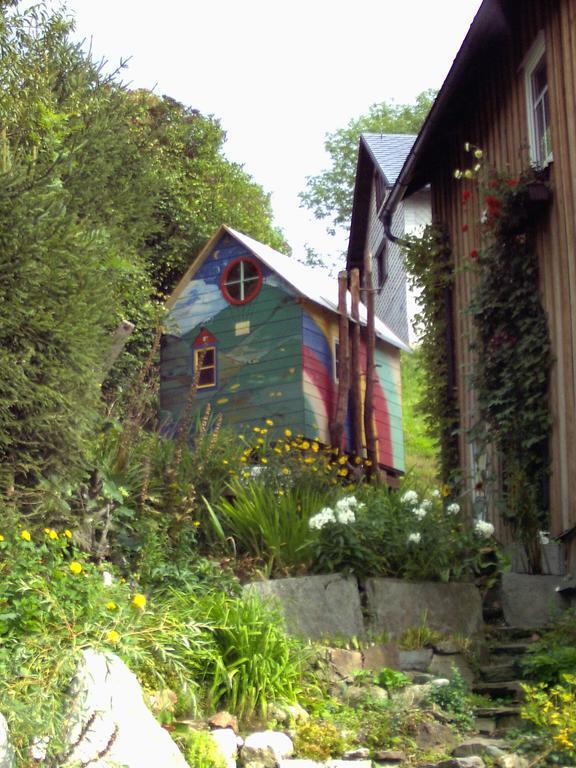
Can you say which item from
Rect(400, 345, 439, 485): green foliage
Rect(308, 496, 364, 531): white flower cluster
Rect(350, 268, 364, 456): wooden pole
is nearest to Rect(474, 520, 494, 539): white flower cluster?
Rect(308, 496, 364, 531): white flower cluster

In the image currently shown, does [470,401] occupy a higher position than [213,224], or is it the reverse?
[213,224]

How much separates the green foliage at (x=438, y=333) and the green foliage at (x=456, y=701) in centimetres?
587

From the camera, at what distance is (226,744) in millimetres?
6992

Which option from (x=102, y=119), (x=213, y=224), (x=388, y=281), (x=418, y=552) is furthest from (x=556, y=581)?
(x=388, y=281)

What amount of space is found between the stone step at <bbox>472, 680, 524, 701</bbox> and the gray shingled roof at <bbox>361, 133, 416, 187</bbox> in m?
12.4

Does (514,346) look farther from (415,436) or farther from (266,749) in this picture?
(415,436)

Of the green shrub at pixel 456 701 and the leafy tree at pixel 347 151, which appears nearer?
the green shrub at pixel 456 701

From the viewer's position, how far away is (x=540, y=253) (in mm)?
11305

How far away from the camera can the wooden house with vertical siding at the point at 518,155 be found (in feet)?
34.1

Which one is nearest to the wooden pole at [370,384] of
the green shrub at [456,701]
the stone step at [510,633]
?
the stone step at [510,633]

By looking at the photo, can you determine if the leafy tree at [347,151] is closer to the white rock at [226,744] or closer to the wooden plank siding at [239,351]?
the wooden plank siding at [239,351]

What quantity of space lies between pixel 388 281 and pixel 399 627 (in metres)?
15.9

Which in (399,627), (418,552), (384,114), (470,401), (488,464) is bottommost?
(399,627)

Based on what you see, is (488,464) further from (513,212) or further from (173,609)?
(173,609)
